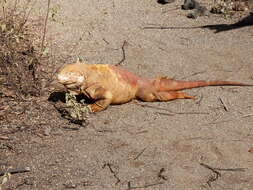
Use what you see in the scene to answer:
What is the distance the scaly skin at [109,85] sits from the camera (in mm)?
5258

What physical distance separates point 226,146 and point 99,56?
85.8 inches

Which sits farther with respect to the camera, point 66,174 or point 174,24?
point 174,24

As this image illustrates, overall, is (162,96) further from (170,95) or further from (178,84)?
(178,84)

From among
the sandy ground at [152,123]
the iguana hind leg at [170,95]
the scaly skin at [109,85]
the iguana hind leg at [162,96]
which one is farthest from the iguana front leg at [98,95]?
the iguana hind leg at [170,95]


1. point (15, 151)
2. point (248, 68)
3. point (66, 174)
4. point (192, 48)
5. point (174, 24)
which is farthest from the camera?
point (174, 24)

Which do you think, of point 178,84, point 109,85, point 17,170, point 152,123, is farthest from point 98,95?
point 17,170

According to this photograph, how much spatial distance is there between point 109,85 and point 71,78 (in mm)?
414

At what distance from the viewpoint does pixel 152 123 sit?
5277mm

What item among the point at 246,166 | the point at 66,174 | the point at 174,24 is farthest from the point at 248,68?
the point at 66,174

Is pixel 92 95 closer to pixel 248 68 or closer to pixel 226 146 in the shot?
pixel 226 146

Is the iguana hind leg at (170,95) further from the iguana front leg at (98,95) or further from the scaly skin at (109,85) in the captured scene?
the iguana front leg at (98,95)

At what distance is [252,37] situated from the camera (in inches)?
282

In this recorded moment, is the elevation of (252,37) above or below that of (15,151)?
above

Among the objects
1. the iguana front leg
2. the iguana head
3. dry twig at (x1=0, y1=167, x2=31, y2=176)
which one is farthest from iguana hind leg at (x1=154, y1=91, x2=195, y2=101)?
dry twig at (x1=0, y1=167, x2=31, y2=176)
